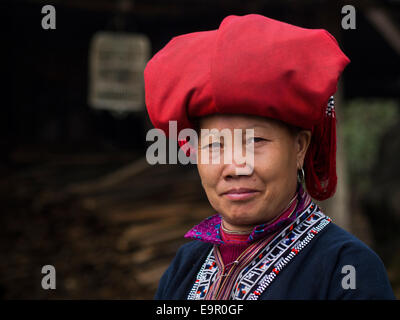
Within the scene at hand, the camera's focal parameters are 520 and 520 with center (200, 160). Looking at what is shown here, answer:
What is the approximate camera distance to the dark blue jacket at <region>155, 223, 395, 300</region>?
3.81ft

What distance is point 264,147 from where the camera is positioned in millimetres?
1280

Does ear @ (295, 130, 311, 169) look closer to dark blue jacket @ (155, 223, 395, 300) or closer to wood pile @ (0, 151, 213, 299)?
dark blue jacket @ (155, 223, 395, 300)

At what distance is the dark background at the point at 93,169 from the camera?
438 cm

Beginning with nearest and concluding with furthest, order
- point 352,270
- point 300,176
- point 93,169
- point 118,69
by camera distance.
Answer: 1. point 352,270
2. point 300,176
3. point 118,69
4. point 93,169

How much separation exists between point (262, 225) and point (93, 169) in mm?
4127

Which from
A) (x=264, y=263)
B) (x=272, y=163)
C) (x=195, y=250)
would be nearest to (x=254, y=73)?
(x=272, y=163)

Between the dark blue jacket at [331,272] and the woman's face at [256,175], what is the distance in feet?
0.46

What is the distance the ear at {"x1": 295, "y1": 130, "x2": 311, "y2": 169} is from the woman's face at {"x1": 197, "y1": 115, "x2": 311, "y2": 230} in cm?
1

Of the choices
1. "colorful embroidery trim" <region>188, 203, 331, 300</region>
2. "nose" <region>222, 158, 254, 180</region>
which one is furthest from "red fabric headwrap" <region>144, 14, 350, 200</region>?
"colorful embroidery trim" <region>188, 203, 331, 300</region>

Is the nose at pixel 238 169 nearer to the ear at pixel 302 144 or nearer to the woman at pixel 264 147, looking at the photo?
the woman at pixel 264 147

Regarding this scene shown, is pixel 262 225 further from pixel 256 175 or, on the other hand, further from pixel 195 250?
pixel 195 250

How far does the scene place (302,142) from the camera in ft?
4.51
